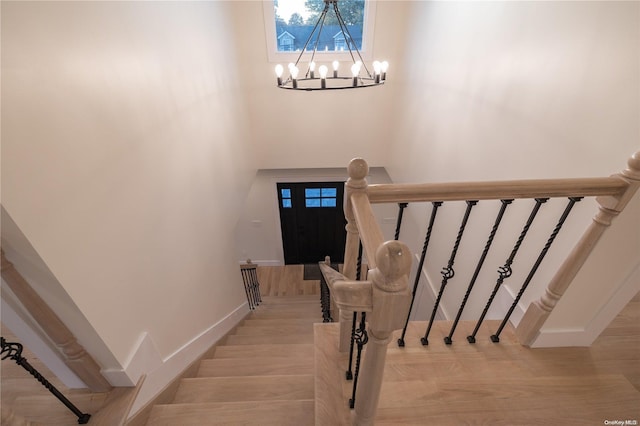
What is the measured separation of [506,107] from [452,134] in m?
0.73

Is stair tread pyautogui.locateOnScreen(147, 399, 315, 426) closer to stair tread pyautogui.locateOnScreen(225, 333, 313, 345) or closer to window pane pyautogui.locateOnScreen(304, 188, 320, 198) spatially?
stair tread pyautogui.locateOnScreen(225, 333, 313, 345)

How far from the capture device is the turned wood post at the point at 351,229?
108cm

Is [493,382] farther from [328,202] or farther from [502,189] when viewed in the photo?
[328,202]

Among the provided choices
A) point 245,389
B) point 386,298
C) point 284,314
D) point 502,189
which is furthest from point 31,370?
point 284,314

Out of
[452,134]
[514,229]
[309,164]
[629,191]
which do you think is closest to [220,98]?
[309,164]

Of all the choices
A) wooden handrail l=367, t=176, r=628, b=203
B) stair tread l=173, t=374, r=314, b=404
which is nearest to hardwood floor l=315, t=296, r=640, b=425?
stair tread l=173, t=374, r=314, b=404

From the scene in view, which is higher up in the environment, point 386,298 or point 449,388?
point 386,298

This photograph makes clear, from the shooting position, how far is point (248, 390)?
182 cm

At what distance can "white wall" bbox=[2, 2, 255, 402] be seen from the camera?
935 millimetres

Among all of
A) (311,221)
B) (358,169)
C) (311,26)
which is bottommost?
(311,221)

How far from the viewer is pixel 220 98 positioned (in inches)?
119

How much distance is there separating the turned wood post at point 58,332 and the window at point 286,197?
4.33 metres

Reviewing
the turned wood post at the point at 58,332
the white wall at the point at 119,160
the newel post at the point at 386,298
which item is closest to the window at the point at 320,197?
the white wall at the point at 119,160

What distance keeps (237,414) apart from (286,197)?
4348mm
